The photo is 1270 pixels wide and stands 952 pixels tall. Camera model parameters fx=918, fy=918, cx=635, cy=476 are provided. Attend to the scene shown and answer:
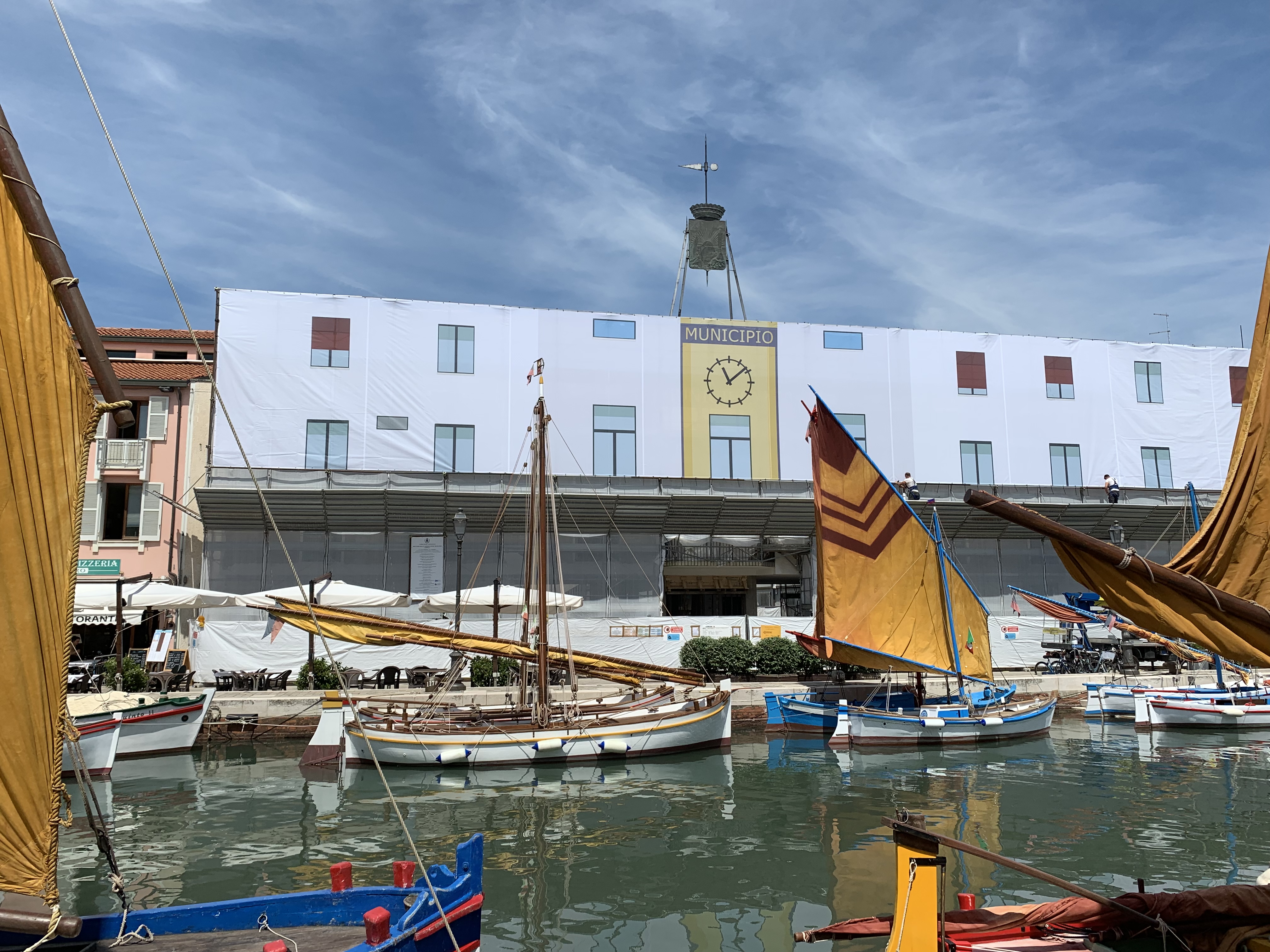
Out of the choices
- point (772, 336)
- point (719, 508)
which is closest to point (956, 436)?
point (772, 336)

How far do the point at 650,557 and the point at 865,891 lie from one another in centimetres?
2679

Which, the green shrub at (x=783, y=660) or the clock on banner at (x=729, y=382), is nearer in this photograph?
the green shrub at (x=783, y=660)

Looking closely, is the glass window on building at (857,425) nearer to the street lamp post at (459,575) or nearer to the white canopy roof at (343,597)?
the street lamp post at (459,575)

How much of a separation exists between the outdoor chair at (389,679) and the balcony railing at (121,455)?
14.5 metres

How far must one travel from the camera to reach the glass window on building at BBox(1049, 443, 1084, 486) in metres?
43.0

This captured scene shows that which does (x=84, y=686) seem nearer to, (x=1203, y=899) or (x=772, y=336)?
(x=1203, y=899)

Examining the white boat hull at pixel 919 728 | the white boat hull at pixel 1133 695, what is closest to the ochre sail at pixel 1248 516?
the white boat hull at pixel 919 728

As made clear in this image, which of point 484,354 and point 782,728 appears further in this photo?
point 484,354

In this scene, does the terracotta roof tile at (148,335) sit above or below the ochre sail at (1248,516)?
above

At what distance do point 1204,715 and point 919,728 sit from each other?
31.7ft

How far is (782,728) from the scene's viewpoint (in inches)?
1045

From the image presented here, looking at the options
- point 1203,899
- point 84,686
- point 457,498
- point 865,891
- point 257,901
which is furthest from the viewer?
point 457,498

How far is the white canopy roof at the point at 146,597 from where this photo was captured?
2530 centimetres

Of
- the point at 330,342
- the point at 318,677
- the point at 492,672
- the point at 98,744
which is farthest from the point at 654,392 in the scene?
the point at 98,744
